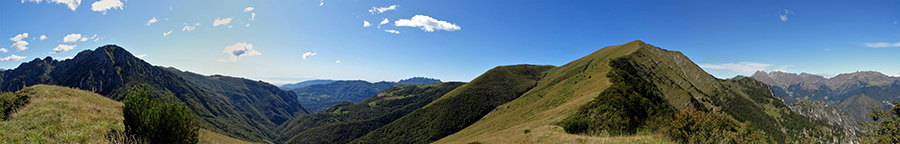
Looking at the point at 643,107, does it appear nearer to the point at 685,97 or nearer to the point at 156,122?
the point at 156,122

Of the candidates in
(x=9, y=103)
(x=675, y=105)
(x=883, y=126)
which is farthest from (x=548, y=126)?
(x=675, y=105)

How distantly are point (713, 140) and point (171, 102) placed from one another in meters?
28.4

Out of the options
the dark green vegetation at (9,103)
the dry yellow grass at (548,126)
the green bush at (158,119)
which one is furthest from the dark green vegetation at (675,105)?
the dark green vegetation at (9,103)

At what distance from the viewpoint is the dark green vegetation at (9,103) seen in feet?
64.5

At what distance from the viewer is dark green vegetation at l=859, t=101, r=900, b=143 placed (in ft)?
55.4

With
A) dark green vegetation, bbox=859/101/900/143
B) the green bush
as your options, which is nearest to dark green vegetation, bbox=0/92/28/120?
the green bush

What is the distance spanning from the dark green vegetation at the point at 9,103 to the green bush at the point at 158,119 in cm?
1173

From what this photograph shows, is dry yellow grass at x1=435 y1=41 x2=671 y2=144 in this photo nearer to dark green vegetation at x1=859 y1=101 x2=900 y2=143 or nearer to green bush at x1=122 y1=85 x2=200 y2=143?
dark green vegetation at x1=859 y1=101 x2=900 y2=143

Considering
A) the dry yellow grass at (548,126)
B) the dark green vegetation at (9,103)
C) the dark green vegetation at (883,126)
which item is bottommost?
the dry yellow grass at (548,126)

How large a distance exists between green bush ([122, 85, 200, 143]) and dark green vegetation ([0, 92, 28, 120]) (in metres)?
11.7

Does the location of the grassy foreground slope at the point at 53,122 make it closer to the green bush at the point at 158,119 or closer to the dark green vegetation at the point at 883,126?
the green bush at the point at 158,119

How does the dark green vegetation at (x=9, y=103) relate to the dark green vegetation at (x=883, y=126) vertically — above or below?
above

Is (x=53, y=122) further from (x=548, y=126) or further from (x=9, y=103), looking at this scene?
(x=548, y=126)

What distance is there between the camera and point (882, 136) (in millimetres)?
17031
